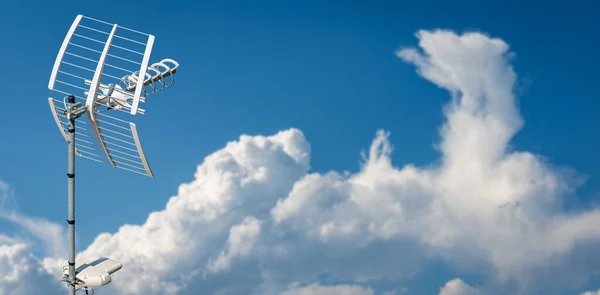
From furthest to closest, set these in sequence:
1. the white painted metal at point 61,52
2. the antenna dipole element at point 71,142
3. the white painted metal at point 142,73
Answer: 1. the white painted metal at point 61,52
2. the antenna dipole element at point 71,142
3. the white painted metal at point 142,73

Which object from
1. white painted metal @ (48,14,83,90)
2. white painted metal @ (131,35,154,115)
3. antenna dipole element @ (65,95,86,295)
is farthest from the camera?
white painted metal @ (48,14,83,90)

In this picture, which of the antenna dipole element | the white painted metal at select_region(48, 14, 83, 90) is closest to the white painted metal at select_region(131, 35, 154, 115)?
the antenna dipole element

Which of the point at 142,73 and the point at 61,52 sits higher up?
the point at 61,52

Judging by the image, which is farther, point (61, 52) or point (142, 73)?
point (61, 52)

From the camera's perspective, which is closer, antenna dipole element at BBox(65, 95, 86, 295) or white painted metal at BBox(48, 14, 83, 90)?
antenna dipole element at BBox(65, 95, 86, 295)

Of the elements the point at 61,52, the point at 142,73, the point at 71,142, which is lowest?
the point at 71,142

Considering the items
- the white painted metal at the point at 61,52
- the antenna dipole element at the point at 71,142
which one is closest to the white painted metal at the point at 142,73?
the antenna dipole element at the point at 71,142

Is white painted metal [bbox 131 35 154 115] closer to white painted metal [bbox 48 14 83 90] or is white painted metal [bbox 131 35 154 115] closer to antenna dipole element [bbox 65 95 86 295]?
antenna dipole element [bbox 65 95 86 295]

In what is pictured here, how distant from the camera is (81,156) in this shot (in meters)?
A: 14.8

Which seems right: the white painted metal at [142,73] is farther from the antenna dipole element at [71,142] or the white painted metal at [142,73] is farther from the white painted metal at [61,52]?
the white painted metal at [61,52]

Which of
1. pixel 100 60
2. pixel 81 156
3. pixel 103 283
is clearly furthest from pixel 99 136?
pixel 103 283

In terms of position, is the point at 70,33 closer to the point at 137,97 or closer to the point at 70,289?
the point at 137,97

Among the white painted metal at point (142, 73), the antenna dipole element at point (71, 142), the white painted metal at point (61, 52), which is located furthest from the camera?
the white painted metal at point (61, 52)

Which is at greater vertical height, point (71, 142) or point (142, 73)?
point (142, 73)
